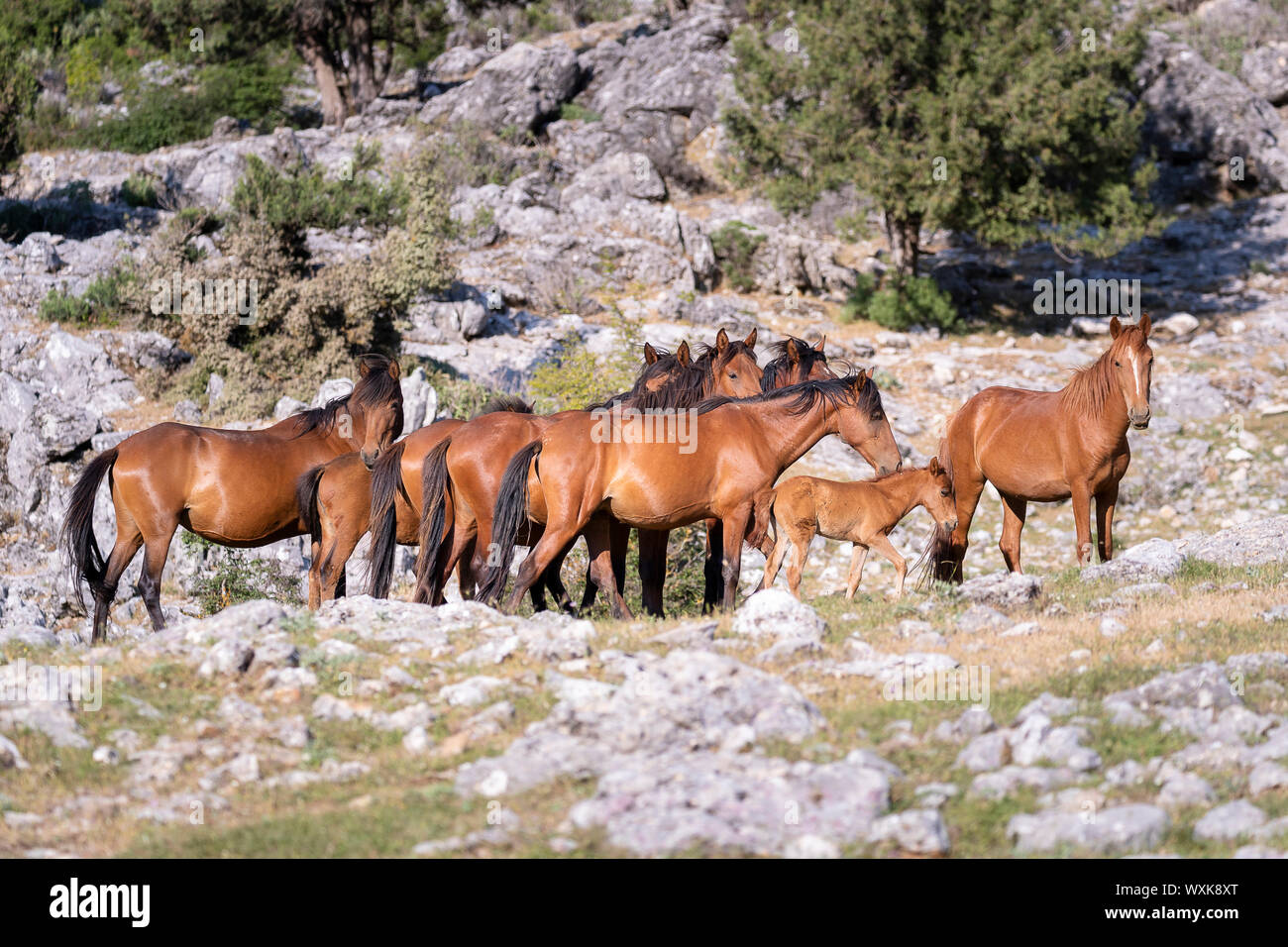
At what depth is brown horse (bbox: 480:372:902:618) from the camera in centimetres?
1018

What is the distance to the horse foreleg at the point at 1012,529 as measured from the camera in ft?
43.1

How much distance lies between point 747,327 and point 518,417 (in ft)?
45.1

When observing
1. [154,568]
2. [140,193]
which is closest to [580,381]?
[154,568]

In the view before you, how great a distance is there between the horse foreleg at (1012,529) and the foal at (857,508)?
77cm

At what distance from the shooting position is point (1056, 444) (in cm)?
1262

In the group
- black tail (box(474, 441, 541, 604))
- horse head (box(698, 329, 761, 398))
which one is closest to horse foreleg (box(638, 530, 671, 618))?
horse head (box(698, 329, 761, 398))

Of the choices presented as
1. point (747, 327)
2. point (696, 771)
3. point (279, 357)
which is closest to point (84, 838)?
point (696, 771)

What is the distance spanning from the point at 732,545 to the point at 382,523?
313 cm

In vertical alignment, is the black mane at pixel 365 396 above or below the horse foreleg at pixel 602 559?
Answer: above

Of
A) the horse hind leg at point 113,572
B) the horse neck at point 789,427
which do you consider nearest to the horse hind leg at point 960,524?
the horse neck at point 789,427

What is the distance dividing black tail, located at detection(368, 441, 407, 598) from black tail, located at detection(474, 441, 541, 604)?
1247mm

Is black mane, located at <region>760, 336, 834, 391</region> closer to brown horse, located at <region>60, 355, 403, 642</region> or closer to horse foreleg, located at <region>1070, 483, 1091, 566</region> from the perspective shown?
horse foreleg, located at <region>1070, 483, 1091, 566</region>

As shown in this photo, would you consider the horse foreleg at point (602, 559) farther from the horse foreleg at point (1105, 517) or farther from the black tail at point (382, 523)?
the horse foreleg at point (1105, 517)

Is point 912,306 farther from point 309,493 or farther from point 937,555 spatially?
point 309,493
